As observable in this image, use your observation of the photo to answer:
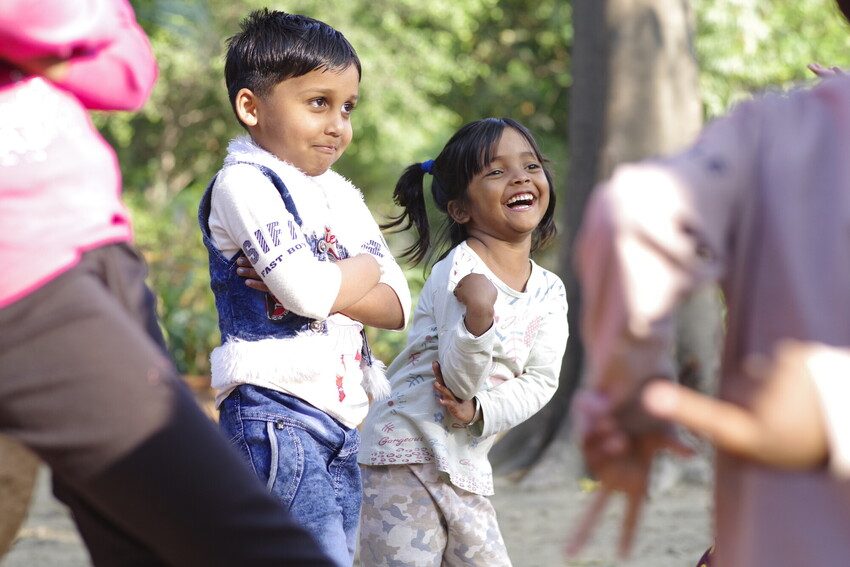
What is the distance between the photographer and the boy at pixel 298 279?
9.62ft

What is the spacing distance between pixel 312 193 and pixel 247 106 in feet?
1.01

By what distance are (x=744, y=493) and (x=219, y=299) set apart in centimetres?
179

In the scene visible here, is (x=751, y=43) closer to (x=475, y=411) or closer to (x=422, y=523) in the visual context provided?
(x=475, y=411)

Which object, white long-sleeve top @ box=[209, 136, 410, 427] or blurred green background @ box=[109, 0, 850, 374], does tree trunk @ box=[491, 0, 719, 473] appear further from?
blurred green background @ box=[109, 0, 850, 374]

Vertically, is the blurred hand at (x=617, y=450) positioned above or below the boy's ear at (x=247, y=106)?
above

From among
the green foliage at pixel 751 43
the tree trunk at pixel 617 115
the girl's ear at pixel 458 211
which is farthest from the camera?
the green foliage at pixel 751 43

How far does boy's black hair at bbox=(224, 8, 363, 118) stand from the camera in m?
3.20

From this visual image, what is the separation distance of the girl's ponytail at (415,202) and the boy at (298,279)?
1.65ft

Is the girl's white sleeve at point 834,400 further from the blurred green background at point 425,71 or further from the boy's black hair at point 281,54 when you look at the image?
the blurred green background at point 425,71

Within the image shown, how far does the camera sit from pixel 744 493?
163 cm

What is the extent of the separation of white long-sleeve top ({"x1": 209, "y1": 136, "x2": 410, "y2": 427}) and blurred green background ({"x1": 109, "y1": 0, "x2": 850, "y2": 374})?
12.2 m

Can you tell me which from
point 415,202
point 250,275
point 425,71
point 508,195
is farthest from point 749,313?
point 425,71

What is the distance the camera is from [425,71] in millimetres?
21766

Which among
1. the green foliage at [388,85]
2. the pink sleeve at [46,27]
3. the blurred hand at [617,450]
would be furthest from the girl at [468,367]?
the green foliage at [388,85]
